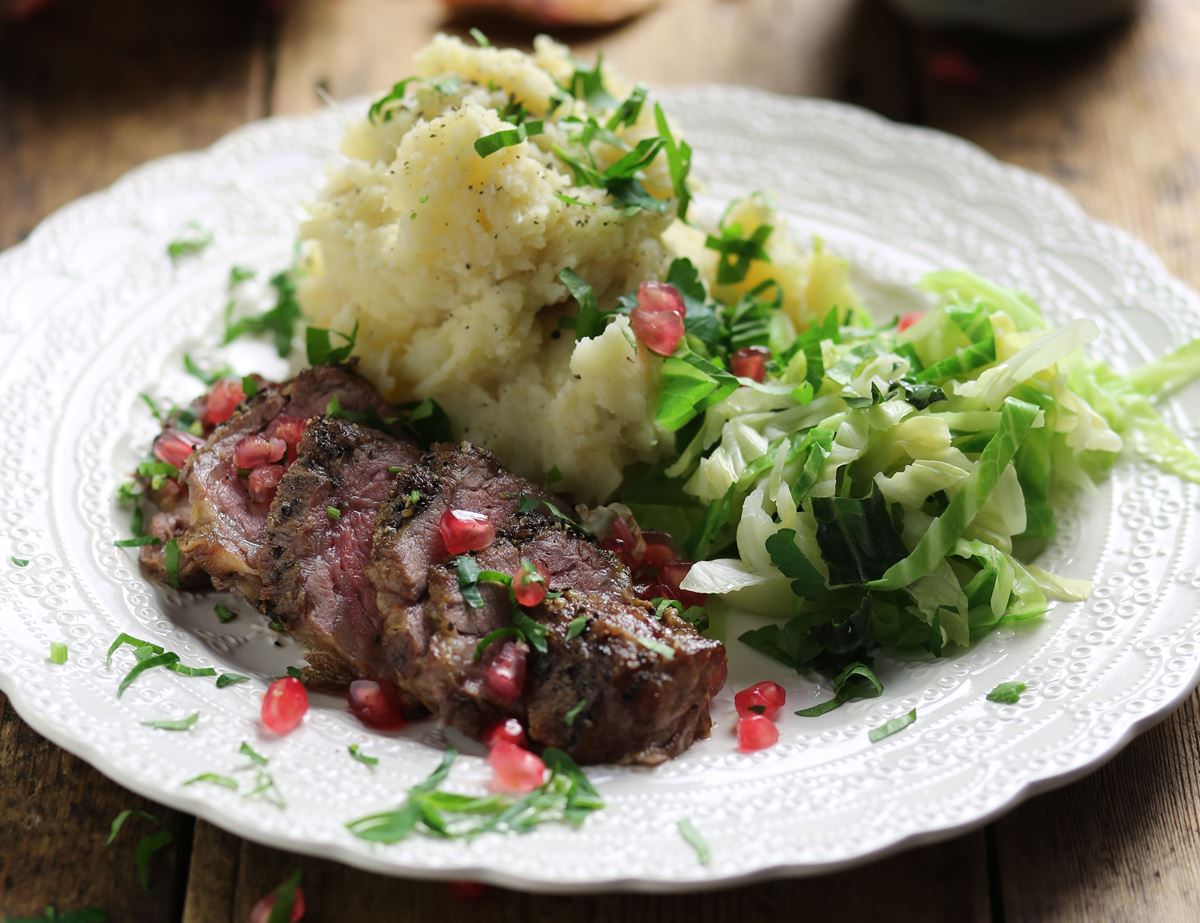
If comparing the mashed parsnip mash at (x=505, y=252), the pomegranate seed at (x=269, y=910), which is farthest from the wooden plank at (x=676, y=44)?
the pomegranate seed at (x=269, y=910)

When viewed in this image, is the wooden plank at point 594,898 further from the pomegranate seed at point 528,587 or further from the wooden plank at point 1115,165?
the pomegranate seed at point 528,587

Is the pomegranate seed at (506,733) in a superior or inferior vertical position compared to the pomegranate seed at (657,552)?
superior

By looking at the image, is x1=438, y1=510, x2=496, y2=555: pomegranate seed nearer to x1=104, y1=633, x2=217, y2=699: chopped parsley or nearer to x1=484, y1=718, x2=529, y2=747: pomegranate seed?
x1=484, y1=718, x2=529, y2=747: pomegranate seed

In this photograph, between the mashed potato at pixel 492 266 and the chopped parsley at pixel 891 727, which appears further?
the mashed potato at pixel 492 266

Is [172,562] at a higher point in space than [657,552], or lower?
lower

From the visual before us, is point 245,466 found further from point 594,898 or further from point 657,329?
point 594,898

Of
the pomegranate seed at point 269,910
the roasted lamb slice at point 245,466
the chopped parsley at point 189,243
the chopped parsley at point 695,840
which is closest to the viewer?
the chopped parsley at point 695,840

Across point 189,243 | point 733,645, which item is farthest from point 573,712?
point 189,243
